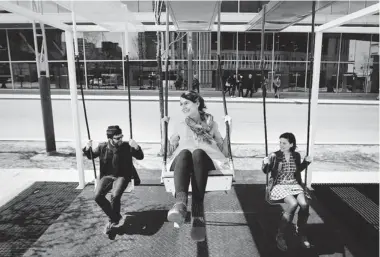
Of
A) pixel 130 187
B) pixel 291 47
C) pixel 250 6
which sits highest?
pixel 250 6

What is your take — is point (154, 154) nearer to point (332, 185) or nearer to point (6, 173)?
point (6, 173)

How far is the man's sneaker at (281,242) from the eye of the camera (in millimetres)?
3041

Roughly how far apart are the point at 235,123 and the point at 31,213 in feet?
26.2

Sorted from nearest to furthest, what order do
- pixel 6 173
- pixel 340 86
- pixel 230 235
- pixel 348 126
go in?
1. pixel 230 235
2. pixel 6 173
3. pixel 348 126
4. pixel 340 86

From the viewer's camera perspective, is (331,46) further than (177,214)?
Yes

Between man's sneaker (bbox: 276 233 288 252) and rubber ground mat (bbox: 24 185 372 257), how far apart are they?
5 cm

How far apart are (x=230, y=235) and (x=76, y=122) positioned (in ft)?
8.58

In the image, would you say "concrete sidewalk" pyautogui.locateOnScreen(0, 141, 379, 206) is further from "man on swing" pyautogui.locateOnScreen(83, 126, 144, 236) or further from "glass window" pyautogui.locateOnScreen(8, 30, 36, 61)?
"glass window" pyautogui.locateOnScreen(8, 30, 36, 61)

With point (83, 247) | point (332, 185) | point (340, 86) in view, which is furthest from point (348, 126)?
point (340, 86)

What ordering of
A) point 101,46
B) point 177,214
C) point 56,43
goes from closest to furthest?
point 177,214, point 101,46, point 56,43

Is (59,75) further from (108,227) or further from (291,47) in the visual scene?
(108,227)

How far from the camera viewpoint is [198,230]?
2.82 meters

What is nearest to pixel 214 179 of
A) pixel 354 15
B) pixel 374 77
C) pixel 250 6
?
pixel 354 15

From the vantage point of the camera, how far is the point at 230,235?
3361mm
